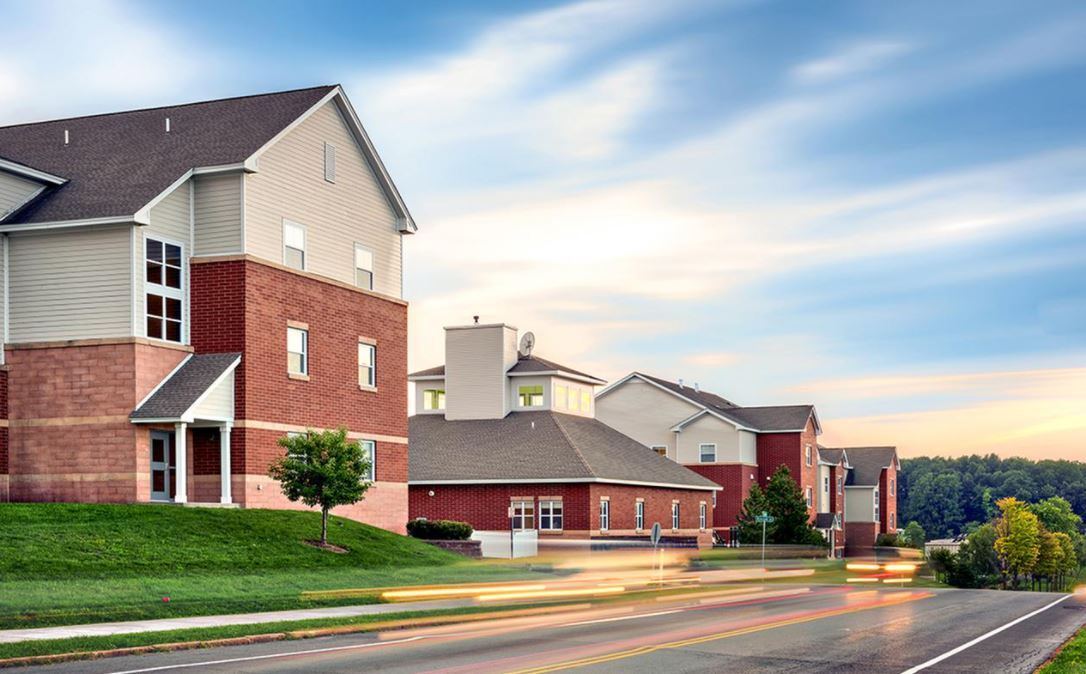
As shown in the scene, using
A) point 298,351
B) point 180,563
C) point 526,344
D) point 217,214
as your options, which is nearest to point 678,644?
point 180,563

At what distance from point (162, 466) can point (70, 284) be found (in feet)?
20.2

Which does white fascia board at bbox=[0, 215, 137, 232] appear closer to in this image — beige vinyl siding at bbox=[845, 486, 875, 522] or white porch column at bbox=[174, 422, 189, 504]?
white porch column at bbox=[174, 422, 189, 504]

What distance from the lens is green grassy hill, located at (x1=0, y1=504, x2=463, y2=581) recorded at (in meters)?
27.3

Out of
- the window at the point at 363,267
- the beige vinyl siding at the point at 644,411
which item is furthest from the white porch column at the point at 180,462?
the beige vinyl siding at the point at 644,411

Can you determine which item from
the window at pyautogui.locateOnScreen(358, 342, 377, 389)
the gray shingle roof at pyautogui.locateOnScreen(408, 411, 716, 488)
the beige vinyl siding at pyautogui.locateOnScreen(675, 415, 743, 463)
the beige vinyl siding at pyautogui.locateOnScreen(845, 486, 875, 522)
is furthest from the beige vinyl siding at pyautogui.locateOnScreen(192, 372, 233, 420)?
the beige vinyl siding at pyautogui.locateOnScreen(845, 486, 875, 522)

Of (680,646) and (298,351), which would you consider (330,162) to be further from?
(680,646)

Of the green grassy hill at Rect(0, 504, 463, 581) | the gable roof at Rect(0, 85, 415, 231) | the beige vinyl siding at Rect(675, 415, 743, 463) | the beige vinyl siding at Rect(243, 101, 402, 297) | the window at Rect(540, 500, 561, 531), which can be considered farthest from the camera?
the beige vinyl siding at Rect(675, 415, 743, 463)

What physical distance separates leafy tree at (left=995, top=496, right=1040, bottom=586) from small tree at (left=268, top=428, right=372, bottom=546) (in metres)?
65.2

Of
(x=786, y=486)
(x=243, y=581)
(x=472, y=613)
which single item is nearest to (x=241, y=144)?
(x=243, y=581)

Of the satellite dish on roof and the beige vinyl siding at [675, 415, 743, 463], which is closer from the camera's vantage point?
the satellite dish on roof

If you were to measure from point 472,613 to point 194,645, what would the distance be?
27.5 feet

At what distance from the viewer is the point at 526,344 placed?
67.9 m

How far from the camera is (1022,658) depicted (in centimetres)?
2050

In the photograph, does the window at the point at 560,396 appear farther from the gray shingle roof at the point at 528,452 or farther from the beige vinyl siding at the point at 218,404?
the beige vinyl siding at the point at 218,404
